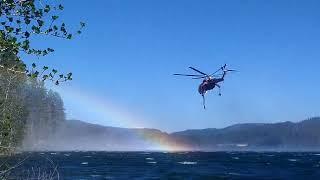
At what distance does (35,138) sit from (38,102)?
18455mm

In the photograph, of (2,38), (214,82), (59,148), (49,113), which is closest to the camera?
(2,38)

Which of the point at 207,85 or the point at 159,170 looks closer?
the point at 207,85

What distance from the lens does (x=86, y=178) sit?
191ft

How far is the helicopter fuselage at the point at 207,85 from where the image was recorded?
14.4m

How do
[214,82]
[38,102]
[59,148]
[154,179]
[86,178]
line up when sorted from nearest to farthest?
[214,82] → [86,178] → [154,179] → [38,102] → [59,148]

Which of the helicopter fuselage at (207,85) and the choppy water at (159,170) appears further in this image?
the choppy water at (159,170)

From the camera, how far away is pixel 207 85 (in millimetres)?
14508

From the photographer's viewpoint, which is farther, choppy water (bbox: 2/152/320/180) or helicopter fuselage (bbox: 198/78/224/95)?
choppy water (bbox: 2/152/320/180)

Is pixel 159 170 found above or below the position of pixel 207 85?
below

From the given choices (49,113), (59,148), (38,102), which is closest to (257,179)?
(38,102)

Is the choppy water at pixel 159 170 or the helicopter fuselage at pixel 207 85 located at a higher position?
the helicopter fuselage at pixel 207 85

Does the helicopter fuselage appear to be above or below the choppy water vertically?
above

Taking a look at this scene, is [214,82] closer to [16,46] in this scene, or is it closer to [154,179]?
[16,46]

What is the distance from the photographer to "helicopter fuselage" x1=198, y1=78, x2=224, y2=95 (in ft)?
47.1
